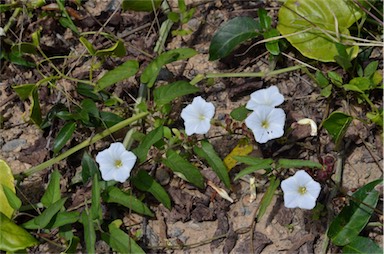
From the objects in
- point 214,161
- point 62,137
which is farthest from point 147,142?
point 62,137

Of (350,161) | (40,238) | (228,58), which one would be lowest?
(40,238)

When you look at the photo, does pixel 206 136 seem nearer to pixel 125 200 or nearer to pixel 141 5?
pixel 125 200

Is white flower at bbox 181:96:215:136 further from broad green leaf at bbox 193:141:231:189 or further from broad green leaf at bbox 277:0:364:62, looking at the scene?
broad green leaf at bbox 277:0:364:62

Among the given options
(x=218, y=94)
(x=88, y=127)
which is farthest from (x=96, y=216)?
(x=218, y=94)

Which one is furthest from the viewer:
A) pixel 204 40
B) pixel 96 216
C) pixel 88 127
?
pixel 204 40

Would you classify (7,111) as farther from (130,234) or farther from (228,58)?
(228,58)

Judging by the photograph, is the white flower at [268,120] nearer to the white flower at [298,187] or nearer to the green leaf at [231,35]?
the white flower at [298,187]

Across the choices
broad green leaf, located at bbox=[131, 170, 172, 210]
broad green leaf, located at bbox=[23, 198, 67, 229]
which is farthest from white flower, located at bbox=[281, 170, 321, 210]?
broad green leaf, located at bbox=[23, 198, 67, 229]
